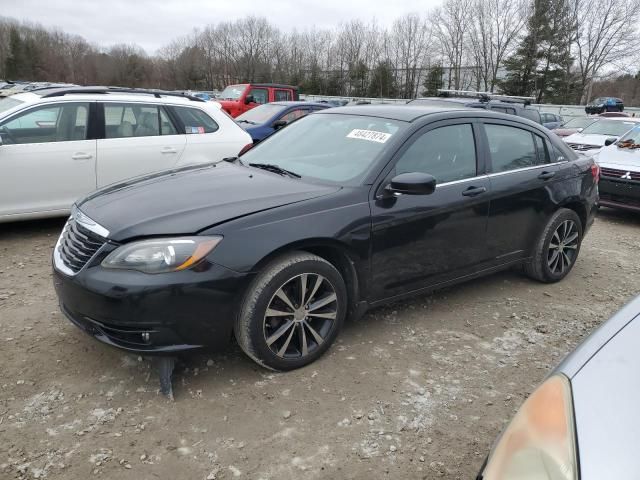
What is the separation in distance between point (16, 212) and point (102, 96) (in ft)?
5.33

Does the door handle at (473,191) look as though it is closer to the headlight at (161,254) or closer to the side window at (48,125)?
the headlight at (161,254)

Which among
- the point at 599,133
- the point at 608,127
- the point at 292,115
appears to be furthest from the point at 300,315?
the point at 608,127

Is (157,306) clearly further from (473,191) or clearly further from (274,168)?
(473,191)

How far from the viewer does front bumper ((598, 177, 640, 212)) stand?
296 inches

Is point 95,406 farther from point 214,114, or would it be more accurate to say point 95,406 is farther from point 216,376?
point 214,114

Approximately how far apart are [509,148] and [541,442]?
133 inches

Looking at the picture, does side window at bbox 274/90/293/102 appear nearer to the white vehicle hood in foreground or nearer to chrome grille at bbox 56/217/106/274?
chrome grille at bbox 56/217/106/274

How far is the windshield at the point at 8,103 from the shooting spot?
5.68 m

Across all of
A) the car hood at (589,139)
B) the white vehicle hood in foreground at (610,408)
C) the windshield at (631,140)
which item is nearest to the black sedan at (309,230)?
the white vehicle hood in foreground at (610,408)

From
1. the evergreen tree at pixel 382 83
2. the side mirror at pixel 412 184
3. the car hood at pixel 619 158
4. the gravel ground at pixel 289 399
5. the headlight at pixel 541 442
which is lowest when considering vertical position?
the gravel ground at pixel 289 399

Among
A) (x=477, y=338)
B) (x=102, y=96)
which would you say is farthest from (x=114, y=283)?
(x=102, y=96)

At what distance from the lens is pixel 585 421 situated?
1327mm

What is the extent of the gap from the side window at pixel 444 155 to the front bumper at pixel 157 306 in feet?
4.98

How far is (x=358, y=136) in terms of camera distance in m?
3.75
